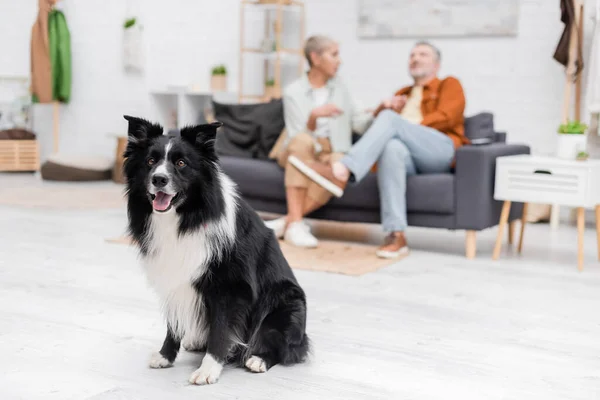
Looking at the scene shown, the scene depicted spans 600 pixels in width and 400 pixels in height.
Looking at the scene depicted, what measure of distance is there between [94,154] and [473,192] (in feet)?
15.4

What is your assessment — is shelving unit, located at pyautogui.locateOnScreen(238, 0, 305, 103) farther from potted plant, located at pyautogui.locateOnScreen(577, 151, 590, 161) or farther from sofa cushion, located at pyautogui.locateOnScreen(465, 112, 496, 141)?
potted plant, located at pyautogui.locateOnScreen(577, 151, 590, 161)

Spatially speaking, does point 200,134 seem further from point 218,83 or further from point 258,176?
point 218,83

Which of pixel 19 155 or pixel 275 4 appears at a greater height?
pixel 275 4

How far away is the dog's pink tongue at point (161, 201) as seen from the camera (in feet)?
6.13

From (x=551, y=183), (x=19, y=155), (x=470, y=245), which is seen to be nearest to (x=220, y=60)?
(x=19, y=155)

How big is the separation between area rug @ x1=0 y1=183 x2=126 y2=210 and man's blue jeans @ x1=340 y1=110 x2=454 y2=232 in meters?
2.01

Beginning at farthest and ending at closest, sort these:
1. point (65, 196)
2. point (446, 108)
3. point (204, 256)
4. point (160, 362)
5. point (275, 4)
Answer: point (275, 4), point (65, 196), point (446, 108), point (160, 362), point (204, 256)

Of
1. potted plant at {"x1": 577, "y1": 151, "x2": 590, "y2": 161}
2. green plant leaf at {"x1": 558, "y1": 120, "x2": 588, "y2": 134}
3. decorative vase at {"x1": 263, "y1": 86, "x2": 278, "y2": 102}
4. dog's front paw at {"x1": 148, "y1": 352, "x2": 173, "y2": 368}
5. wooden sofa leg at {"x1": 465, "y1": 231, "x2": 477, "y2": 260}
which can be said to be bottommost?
wooden sofa leg at {"x1": 465, "y1": 231, "x2": 477, "y2": 260}

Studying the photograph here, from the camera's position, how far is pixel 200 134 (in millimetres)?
1910

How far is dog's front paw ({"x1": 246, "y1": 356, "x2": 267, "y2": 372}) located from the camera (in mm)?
2031

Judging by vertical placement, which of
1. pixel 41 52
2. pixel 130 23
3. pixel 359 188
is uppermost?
pixel 130 23

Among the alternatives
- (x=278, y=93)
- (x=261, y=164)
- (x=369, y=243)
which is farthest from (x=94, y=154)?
(x=369, y=243)

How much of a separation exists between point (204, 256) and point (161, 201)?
18 centimetres

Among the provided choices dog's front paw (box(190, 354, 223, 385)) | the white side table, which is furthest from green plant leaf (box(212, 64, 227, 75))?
dog's front paw (box(190, 354, 223, 385))
